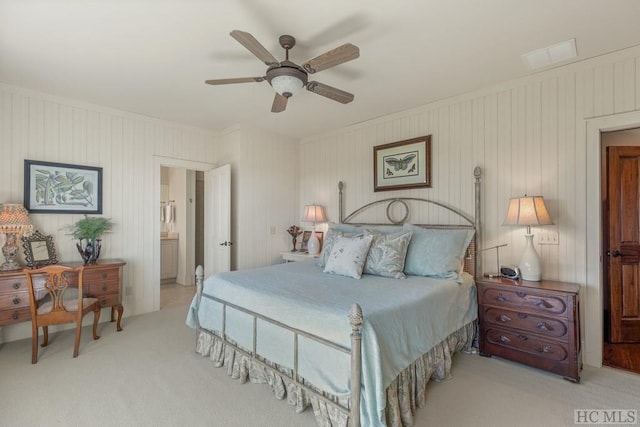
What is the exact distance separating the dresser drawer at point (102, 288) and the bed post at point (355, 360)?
3.21 metres

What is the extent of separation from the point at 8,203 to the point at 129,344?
198 cm

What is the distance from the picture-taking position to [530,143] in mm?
3031

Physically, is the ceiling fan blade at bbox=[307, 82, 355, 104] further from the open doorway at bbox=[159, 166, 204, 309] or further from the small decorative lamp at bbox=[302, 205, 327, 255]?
the open doorway at bbox=[159, 166, 204, 309]

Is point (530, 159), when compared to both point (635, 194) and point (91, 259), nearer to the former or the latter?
point (635, 194)

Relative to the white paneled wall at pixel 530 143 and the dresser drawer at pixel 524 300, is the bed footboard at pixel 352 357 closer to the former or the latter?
the dresser drawer at pixel 524 300

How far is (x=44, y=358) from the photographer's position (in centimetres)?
288

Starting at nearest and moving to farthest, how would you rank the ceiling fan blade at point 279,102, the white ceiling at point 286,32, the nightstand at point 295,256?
the white ceiling at point 286,32 → the ceiling fan blade at point 279,102 → the nightstand at point 295,256

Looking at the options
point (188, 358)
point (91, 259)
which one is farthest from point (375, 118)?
point (91, 259)

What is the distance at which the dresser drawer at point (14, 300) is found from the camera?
115 inches

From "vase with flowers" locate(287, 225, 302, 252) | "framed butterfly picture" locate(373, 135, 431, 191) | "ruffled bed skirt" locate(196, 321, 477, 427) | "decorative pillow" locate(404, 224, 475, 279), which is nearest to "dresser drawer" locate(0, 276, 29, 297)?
"ruffled bed skirt" locate(196, 321, 477, 427)

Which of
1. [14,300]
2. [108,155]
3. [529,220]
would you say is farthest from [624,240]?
[14,300]

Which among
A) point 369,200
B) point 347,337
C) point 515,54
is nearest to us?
point 347,337
